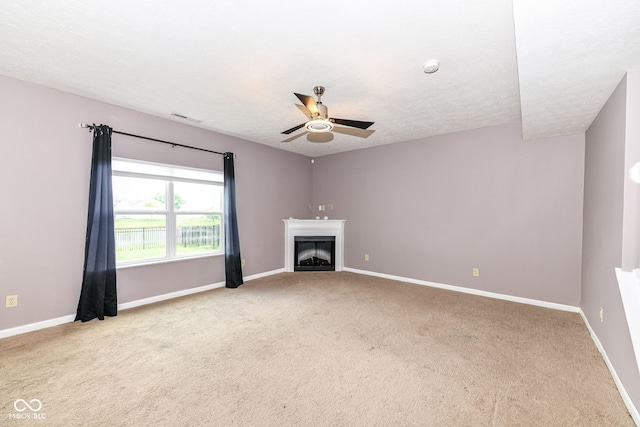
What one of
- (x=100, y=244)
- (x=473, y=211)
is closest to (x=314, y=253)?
(x=473, y=211)

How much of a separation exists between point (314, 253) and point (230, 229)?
2105mm

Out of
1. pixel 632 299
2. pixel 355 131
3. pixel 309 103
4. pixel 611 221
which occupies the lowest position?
pixel 632 299

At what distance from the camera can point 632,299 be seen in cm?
183

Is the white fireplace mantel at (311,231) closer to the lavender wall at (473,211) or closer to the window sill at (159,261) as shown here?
the lavender wall at (473,211)

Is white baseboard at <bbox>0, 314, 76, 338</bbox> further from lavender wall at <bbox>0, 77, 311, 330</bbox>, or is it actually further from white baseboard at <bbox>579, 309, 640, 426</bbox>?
white baseboard at <bbox>579, 309, 640, 426</bbox>

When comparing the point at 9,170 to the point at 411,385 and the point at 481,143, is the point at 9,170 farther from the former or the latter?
Result: the point at 481,143

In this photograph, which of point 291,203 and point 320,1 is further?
point 291,203

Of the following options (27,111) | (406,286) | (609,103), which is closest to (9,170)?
(27,111)

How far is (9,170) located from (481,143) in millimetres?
6030

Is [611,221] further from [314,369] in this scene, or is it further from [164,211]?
[164,211]

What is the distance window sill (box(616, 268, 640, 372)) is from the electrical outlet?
5.19m

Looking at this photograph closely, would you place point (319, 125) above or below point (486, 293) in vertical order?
above

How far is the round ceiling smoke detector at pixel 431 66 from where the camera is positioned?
2.44 m

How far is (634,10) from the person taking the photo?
4.66 feet
